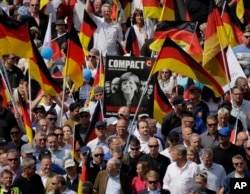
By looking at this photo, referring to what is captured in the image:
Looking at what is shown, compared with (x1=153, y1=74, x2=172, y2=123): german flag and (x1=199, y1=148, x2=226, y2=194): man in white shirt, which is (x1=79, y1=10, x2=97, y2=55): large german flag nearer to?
(x1=153, y1=74, x2=172, y2=123): german flag

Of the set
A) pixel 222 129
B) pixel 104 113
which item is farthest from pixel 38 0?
pixel 222 129

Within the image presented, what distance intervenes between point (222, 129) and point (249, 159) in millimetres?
694

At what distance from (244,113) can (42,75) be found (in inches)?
134

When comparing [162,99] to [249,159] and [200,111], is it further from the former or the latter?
[249,159]

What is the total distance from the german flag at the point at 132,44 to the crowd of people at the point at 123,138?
4.36ft

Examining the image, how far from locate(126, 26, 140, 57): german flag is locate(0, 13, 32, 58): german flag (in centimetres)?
585

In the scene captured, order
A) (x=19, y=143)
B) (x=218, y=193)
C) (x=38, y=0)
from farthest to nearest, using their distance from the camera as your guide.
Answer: (x=38, y=0)
(x=19, y=143)
(x=218, y=193)

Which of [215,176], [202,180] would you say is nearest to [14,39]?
[215,176]

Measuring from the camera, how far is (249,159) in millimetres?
29625

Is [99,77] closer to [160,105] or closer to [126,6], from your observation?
[160,105]

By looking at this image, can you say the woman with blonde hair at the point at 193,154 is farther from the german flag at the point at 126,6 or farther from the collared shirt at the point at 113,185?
the german flag at the point at 126,6

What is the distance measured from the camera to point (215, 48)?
31.6m

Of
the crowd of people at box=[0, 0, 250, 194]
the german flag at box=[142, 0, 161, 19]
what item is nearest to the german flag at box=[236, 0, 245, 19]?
the crowd of people at box=[0, 0, 250, 194]

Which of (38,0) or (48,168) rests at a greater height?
(38,0)
